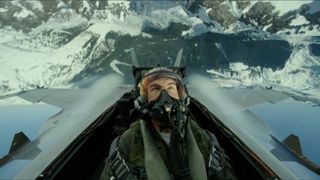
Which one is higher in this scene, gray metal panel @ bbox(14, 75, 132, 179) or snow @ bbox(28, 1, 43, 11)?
snow @ bbox(28, 1, 43, 11)

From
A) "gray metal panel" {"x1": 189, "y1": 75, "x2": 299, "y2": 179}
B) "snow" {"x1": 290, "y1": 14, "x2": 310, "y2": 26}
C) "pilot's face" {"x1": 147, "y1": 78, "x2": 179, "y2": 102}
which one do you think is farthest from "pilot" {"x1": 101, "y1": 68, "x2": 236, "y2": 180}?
"snow" {"x1": 290, "y1": 14, "x2": 310, "y2": 26}

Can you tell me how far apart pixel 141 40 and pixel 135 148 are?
13.1 m

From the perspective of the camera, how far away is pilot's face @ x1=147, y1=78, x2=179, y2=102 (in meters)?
2.42

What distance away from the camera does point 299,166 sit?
295 centimetres

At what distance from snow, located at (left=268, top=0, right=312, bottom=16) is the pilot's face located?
13565 mm

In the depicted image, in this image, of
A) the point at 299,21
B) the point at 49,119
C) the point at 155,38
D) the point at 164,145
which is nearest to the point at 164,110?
the point at 164,145

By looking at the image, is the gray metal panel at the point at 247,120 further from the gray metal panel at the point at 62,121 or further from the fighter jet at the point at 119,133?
the gray metal panel at the point at 62,121

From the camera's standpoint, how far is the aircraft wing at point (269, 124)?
2.87 metres

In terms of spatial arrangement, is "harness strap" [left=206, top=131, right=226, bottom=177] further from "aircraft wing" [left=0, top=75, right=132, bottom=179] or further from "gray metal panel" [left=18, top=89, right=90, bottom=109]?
"gray metal panel" [left=18, top=89, right=90, bottom=109]

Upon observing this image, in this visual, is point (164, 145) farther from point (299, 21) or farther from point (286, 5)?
point (286, 5)

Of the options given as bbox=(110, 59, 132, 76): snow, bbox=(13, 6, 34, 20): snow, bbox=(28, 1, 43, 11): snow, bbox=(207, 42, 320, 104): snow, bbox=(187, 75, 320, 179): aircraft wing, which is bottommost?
bbox=(207, 42, 320, 104): snow

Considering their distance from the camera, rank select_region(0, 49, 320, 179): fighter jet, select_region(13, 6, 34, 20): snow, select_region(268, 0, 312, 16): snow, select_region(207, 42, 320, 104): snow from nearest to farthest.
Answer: select_region(0, 49, 320, 179): fighter jet
select_region(207, 42, 320, 104): snow
select_region(268, 0, 312, 16): snow
select_region(13, 6, 34, 20): snow

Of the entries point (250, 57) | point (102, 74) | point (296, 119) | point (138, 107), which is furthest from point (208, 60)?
point (138, 107)

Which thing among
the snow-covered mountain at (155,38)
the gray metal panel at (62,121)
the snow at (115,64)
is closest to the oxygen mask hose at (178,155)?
the gray metal panel at (62,121)
